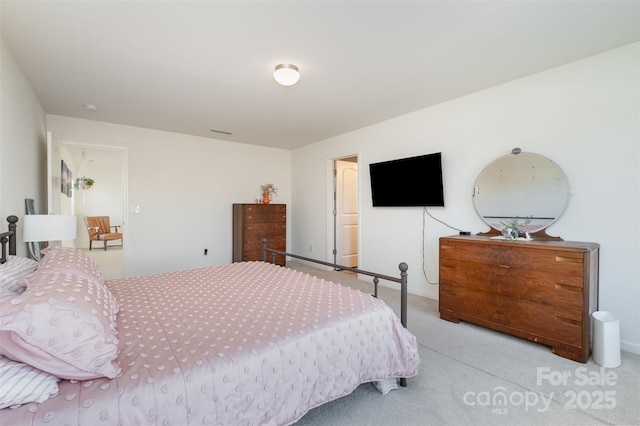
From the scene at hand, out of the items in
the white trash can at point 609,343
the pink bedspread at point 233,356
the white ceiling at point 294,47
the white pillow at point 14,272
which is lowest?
the white trash can at point 609,343

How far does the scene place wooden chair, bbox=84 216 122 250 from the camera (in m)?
7.27

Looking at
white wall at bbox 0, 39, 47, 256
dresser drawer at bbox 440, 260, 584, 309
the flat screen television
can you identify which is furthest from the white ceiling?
dresser drawer at bbox 440, 260, 584, 309

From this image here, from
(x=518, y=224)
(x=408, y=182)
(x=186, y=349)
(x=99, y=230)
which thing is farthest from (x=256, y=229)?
(x=99, y=230)

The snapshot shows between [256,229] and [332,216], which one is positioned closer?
[256,229]

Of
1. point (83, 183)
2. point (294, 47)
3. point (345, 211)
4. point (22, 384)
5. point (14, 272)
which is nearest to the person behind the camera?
point (22, 384)

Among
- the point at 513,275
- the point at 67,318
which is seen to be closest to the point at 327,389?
the point at 67,318

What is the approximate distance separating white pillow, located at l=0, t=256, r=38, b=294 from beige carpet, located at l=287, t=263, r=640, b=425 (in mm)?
1590

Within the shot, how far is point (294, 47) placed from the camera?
228 cm

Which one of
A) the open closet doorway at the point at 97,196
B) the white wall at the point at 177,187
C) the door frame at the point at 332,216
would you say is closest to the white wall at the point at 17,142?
the white wall at the point at 177,187

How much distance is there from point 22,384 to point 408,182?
376 centimetres

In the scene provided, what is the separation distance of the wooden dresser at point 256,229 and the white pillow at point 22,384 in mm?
4113

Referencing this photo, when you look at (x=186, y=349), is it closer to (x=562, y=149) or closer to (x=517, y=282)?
(x=517, y=282)

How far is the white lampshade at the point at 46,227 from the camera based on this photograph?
2.09 m

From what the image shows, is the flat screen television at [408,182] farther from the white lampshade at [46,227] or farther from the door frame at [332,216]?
the white lampshade at [46,227]
